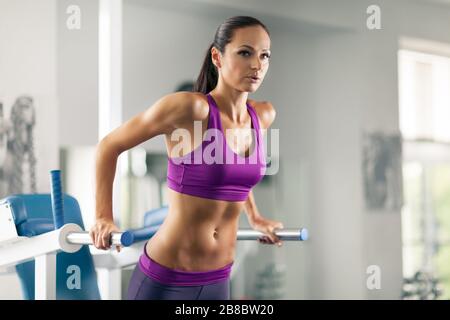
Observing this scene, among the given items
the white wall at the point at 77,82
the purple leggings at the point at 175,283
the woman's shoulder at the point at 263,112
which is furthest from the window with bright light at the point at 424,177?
the purple leggings at the point at 175,283

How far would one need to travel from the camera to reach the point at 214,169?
1439mm

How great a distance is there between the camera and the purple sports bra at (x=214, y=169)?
1451 mm

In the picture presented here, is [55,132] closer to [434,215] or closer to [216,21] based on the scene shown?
[216,21]

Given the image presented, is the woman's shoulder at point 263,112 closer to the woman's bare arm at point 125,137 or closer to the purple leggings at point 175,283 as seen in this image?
the woman's bare arm at point 125,137

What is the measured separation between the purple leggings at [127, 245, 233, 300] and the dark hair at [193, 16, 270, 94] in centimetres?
40

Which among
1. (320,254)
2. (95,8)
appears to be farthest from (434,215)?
(95,8)

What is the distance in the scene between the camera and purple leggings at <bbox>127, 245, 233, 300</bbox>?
4.99 ft

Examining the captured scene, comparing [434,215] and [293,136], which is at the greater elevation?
[293,136]

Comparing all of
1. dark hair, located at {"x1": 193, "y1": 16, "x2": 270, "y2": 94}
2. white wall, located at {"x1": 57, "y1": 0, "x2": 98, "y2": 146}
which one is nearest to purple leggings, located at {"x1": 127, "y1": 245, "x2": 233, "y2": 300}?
dark hair, located at {"x1": 193, "y1": 16, "x2": 270, "y2": 94}

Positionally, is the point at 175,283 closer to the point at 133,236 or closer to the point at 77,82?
the point at 133,236

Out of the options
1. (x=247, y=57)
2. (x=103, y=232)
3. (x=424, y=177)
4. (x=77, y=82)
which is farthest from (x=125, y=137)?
(x=424, y=177)

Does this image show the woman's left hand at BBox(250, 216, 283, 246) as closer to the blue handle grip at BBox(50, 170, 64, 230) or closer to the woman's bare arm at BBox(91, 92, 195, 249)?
the woman's bare arm at BBox(91, 92, 195, 249)

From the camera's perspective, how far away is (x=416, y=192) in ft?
15.6

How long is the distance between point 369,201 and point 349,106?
0.64m
